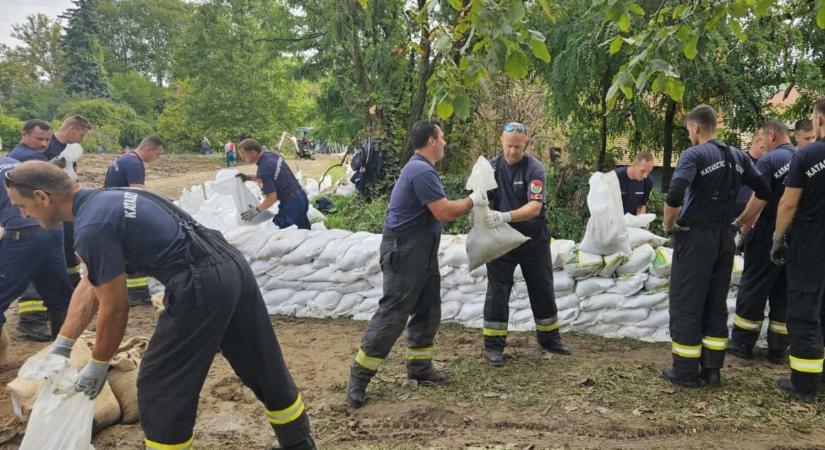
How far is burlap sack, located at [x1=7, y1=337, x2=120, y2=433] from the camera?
2.92 m

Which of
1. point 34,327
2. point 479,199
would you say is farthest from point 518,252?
point 34,327

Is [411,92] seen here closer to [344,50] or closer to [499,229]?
[344,50]

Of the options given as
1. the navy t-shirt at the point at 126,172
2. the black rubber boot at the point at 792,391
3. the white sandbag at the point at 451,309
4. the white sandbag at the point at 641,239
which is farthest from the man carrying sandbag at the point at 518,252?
Result: the navy t-shirt at the point at 126,172

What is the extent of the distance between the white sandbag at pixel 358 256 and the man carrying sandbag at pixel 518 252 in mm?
1298

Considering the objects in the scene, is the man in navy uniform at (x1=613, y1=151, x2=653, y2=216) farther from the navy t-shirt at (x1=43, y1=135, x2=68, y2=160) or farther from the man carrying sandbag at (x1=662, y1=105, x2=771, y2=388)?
the navy t-shirt at (x1=43, y1=135, x2=68, y2=160)

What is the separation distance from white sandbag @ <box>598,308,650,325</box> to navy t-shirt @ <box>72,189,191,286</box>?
3.38m

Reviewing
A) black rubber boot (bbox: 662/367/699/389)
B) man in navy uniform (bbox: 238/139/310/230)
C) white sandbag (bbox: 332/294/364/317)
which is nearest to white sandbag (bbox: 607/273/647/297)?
black rubber boot (bbox: 662/367/699/389)

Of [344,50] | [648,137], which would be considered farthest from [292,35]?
[648,137]

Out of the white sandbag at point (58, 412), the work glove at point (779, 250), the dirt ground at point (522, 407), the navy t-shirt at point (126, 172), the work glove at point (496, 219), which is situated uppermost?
the navy t-shirt at point (126, 172)

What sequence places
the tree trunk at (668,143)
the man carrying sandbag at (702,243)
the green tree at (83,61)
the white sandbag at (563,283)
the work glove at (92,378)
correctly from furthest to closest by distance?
the green tree at (83,61) < the tree trunk at (668,143) < the white sandbag at (563,283) < the man carrying sandbag at (702,243) < the work glove at (92,378)

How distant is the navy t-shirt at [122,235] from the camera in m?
2.12

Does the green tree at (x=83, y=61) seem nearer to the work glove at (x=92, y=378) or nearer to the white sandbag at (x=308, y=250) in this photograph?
the white sandbag at (x=308, y=250)

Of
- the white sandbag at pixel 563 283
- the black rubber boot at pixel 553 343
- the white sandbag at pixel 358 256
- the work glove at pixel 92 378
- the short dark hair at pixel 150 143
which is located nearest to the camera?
the work glove at pixel 92 378

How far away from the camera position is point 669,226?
356 cm
